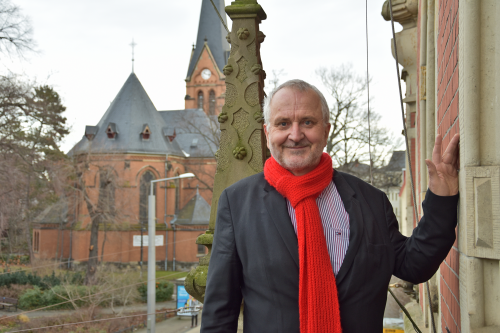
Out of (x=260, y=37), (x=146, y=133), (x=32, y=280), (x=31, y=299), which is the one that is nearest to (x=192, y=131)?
(x=146, y=133)

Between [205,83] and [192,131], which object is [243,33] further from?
[205,83]

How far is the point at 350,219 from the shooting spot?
1821 millimetres

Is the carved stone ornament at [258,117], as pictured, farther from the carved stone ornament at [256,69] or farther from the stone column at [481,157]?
the stone column at [481,157]

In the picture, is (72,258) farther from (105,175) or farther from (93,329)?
(93,329)

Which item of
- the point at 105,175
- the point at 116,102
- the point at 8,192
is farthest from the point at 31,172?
the point at 116,102

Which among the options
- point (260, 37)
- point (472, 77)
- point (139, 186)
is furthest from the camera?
point (139, 186)

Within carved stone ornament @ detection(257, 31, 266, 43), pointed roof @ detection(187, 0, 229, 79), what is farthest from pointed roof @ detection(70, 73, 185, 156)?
carved stone ornament @ detection(257, 31, 266, 43)

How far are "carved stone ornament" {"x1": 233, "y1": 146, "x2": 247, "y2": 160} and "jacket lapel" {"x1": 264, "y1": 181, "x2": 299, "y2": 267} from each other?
1.71 metres

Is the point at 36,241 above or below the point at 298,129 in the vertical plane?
below

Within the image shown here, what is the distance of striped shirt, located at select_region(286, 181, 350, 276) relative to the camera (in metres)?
1.79

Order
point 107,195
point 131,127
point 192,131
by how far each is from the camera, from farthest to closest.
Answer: point 192,131 → point 131,127 → point 107,195

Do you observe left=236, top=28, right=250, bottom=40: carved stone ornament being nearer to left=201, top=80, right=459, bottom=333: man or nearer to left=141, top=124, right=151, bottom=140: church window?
left=201, top=80, right=459, bottom=333: man

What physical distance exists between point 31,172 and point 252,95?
18134mm

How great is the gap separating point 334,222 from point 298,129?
0.36 meters
